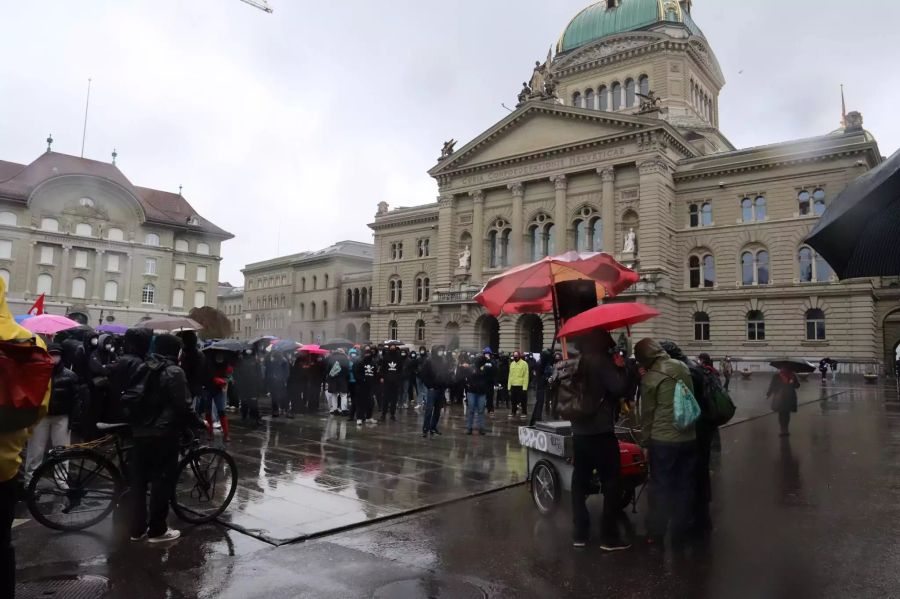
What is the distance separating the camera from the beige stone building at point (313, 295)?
69250mm

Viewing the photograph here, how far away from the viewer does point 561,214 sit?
4428 cm

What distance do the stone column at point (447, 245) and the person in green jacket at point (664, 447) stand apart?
4341 centimetres

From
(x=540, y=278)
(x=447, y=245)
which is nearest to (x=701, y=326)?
(x=447, y=245)

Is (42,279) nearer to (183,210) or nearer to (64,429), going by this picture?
(183,210)

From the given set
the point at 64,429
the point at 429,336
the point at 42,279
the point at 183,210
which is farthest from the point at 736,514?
the point at 183,210

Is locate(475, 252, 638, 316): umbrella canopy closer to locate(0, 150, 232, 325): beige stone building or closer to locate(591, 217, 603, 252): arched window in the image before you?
locate(591, 217, 603, 252): arched window

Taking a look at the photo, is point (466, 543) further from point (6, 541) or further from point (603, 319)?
point (6, 541)

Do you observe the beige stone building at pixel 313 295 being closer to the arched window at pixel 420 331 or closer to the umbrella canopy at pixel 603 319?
the arched window at pixel 420 331

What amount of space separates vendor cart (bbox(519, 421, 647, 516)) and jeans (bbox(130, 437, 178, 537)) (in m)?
4.09

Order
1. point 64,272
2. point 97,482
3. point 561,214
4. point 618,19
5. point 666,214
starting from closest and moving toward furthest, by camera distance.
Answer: point 97,482 < point 666,214 < point 561,214 < point 64,272 < point 618,19

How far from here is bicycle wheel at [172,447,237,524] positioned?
680 cm

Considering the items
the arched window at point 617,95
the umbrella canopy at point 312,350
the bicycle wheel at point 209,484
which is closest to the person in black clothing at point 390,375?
the umbrella canopy at point 312,350

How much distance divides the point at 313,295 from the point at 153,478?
69.7m

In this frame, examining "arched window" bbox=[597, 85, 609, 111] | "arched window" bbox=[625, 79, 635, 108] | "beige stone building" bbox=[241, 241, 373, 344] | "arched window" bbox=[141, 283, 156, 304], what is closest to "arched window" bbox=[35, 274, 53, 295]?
"arched window" bbox=[141, 283, 156, 304]
